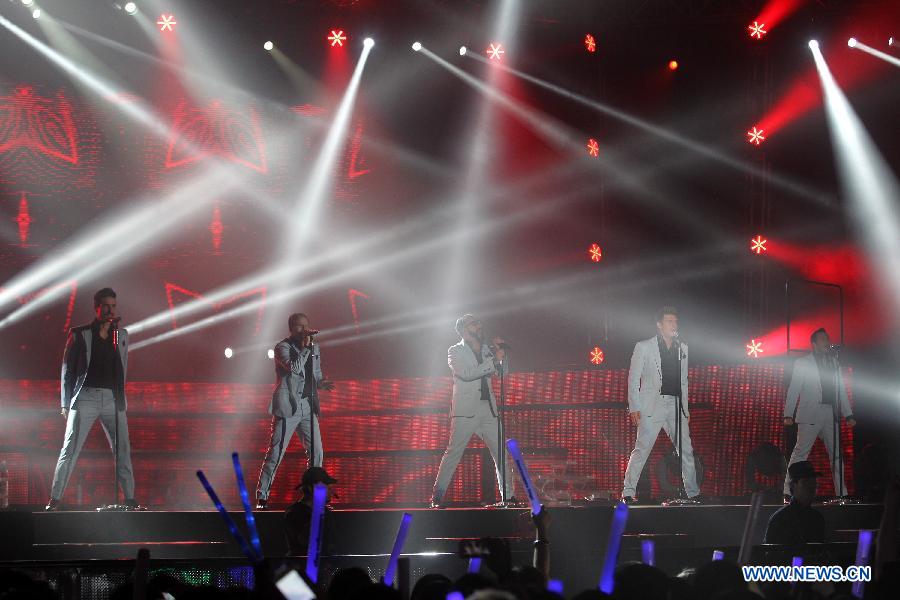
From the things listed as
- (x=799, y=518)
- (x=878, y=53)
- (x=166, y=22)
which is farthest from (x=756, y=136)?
(x=799, y=518)

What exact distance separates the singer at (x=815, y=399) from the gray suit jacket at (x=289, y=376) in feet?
16.5

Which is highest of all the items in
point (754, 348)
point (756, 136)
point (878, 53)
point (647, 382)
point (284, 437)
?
point (878, 53)

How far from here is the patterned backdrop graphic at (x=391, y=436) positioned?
492 inches

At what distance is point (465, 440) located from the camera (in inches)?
428

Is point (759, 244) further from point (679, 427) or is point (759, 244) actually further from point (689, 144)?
point (679, 427)

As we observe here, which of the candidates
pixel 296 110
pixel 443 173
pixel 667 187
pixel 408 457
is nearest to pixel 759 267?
pixel 667 187

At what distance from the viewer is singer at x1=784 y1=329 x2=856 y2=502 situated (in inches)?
465

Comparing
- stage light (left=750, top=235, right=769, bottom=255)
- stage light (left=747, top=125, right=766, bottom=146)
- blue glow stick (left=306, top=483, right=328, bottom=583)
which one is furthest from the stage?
stage light (left=747, top=125, right=766, bottom=146)

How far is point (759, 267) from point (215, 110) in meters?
7.11

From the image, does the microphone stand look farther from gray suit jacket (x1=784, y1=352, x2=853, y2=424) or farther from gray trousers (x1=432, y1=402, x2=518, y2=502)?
gray trousers (x1=432, y1=402, x2=518, y2=502)

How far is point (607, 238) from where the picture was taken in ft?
47.9

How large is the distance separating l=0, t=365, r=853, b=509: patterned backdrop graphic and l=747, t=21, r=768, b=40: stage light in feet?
14.5

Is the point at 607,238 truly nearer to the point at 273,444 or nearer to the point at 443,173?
the point at 443,173

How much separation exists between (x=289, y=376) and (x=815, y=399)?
5.47m
